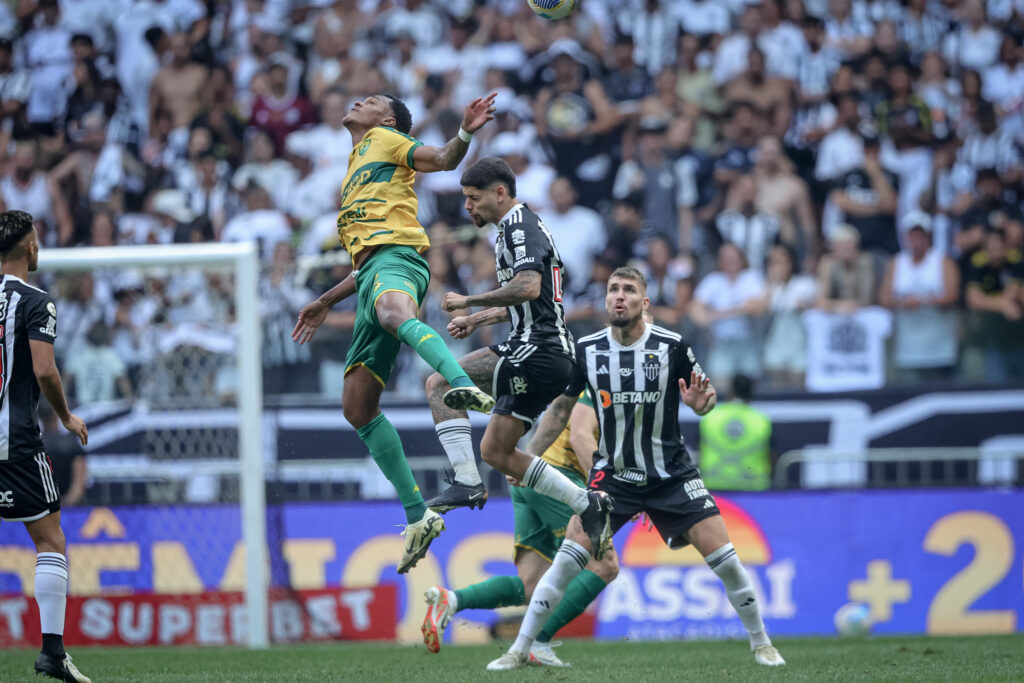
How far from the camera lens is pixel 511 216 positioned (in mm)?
7422

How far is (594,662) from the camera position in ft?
28.0

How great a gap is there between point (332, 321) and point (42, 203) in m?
4.71

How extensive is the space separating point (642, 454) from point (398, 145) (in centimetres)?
243

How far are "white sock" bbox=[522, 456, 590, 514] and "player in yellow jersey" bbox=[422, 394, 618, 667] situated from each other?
71 centimetres

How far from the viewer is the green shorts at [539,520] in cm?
855

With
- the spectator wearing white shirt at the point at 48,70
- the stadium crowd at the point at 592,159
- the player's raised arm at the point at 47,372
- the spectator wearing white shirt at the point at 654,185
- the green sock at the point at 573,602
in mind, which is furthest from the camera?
the spectator wearing white shirt at the point at 48,70

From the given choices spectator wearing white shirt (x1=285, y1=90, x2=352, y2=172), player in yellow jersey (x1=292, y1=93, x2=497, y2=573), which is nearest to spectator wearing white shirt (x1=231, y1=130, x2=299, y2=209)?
spectator wearing white shirt (x1=285, y1=90, x2=352, y2=172)

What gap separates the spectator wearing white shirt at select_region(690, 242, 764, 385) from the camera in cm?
1208

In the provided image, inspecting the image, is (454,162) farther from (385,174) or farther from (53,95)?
(53,95)

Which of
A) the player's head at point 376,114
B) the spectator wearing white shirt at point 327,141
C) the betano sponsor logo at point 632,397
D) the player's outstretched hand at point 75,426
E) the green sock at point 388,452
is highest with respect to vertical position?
the spectator wearing white shirt at point 327,141

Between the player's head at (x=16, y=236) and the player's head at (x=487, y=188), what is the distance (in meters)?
2.46

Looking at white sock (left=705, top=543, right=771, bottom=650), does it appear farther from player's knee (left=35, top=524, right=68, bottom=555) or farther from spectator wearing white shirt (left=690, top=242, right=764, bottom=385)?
spectator wearing white shirt (left=690, top=242, right=764, bottom=385)

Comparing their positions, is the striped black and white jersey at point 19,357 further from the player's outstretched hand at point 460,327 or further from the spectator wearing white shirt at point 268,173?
the spectator wearing white shirt at point 268,173

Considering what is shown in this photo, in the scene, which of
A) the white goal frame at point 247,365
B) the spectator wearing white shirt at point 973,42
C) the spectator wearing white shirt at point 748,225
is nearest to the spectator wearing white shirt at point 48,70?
the white goal frame at point 247,365
